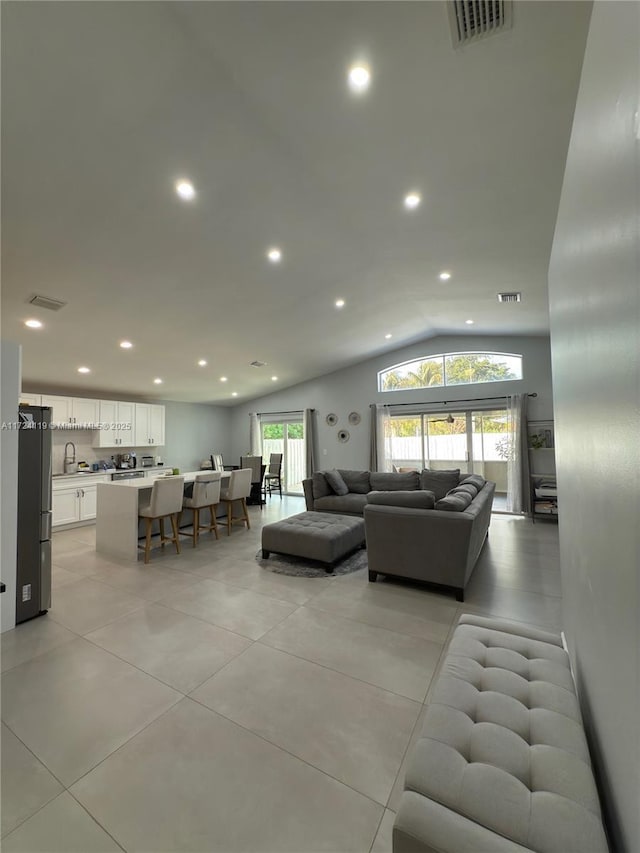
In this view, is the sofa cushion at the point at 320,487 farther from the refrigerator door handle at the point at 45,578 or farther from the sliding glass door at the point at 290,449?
the refrigerator door handle at the point at 45,578

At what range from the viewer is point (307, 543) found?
389 centimetres

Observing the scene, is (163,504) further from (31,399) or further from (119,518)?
(31,399)

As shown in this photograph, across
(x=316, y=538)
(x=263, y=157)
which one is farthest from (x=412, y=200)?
(x=316, y=538)

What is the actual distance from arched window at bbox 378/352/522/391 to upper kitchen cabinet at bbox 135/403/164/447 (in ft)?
16.4

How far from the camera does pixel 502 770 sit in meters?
1.02

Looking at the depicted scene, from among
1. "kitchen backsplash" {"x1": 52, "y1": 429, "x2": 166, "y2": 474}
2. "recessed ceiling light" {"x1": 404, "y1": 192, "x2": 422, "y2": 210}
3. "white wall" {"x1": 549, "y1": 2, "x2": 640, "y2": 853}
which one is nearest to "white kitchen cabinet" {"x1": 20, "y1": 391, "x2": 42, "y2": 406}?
"kitchen backsplash" {"x1": 52, "y1": 429, "x2": 166, "y2": 474}

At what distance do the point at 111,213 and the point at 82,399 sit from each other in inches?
179

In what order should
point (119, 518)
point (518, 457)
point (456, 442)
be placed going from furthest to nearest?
point (456, 442) < point (518, 457) < point (119, 518)

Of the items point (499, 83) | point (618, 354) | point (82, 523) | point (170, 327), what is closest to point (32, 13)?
point (499, 83)

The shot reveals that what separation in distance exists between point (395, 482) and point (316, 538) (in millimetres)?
2341

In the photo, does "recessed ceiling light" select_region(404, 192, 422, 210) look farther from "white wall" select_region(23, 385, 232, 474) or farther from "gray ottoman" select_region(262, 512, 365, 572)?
"white wall" select_region(23, 385, 232, 474)

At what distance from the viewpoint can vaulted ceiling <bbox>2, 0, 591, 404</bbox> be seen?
5.42 feet

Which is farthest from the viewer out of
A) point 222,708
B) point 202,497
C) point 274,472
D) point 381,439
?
point 274,472

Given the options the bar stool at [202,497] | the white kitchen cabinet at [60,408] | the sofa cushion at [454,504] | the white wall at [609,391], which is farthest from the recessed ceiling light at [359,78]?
the white kitchen cabinet at [60,408]
